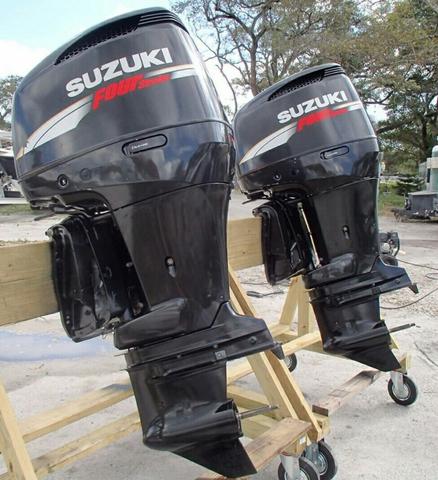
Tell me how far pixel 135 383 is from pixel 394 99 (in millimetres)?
20159

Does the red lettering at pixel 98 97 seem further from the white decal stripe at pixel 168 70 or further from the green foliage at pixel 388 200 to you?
the green foliage at pixel 388 200

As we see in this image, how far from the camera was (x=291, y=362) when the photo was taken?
2740mm

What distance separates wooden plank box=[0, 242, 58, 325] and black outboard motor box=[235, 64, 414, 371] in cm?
81

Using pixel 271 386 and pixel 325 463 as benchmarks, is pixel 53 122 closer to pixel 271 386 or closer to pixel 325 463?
pixel 271 386

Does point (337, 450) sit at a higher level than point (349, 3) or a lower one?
lower

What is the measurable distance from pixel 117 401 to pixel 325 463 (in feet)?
2.45

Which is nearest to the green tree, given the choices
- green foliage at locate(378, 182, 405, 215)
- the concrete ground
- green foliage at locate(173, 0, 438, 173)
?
green foliage at locate(173, 0, 438, 173)

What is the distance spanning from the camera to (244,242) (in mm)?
1852

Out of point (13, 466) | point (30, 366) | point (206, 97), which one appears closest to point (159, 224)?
point (206, 97)

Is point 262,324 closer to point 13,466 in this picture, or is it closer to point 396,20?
point 13,466

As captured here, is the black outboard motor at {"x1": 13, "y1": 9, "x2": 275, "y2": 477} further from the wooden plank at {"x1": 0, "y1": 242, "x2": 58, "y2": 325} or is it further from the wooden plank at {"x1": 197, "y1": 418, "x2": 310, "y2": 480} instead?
the wooden plank at {"x1": 197, "y1": 418, "x2": 310, "y2": 480}

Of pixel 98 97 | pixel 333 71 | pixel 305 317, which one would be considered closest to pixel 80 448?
pixel 98 97

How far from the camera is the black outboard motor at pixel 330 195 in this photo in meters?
1.68

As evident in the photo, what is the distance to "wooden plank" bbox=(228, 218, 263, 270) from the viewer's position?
182cm
